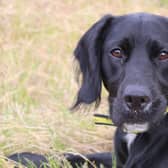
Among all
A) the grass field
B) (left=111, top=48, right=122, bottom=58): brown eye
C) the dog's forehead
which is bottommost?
the grass field

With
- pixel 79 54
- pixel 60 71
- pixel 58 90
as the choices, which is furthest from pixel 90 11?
pixel 79 54

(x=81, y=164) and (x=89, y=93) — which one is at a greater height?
(x=89, y=93)

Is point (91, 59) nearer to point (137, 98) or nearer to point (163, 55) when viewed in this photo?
point (163, 55)

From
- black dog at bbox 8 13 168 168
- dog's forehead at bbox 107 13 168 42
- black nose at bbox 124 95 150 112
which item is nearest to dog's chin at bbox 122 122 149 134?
black dog at bbox 8 13 168 168

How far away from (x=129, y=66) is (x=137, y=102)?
323 millimetres

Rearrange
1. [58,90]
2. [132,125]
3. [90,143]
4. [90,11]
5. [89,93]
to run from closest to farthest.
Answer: [132,125], [89,93], [90,143], [58,90], [90,11]

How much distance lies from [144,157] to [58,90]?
7.58ft

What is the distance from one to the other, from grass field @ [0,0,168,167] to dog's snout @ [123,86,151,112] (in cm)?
97

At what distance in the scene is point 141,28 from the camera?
4699 mm

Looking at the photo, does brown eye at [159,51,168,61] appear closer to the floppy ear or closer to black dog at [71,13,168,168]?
black dog at [71,13,168,168]

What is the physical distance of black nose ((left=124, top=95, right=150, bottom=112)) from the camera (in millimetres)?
4340

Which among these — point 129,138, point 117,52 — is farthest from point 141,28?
point 129,138

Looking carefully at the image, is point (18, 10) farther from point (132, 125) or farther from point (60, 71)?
point (132, 125)

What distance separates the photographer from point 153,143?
4707 millimetres
